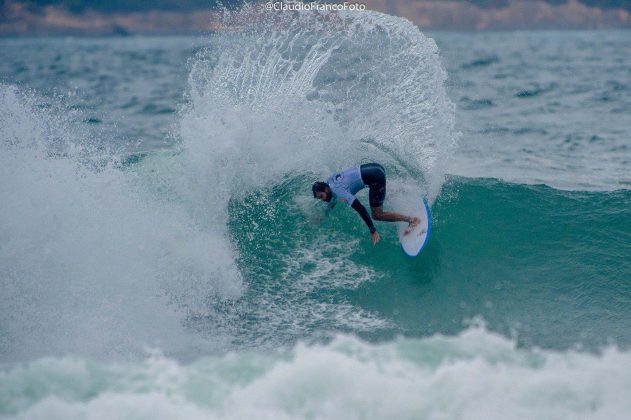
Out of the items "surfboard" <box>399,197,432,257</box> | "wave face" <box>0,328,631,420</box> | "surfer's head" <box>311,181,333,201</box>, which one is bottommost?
"wave face" <box>0,328,631,420</box>

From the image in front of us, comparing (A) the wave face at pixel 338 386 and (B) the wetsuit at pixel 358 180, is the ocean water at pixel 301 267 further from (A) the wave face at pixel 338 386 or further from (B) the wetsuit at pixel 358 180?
(B) the wetsuit at pixel 358 180

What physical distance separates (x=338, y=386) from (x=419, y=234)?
3.59 meters

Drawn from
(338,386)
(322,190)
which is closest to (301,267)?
(322,190)

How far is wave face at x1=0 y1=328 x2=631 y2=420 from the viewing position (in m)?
5.81

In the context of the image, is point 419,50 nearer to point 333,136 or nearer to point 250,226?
point 333,136

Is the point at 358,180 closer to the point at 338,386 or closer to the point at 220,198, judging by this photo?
the point at 220,198

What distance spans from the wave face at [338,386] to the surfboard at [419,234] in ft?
7.90

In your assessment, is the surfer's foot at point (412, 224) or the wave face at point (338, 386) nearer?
the wave face at point (338, 386)

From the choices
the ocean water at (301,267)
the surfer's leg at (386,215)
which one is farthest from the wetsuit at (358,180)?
the ocean water at (301,267)

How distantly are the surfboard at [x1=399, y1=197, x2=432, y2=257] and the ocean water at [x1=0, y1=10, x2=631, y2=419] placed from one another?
8.7 inches

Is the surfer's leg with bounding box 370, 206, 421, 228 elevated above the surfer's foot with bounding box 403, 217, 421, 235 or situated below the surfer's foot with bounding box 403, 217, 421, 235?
above

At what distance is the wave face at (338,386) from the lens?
581 centimetres

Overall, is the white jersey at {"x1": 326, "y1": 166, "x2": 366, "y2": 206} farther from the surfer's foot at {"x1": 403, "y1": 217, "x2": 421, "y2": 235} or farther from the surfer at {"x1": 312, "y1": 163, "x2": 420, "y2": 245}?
the surfer's foot at {"x1": 403, "y1": 217, "x2": 421, "y2": 235}

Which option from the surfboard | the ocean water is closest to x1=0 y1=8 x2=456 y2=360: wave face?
the ocean water
